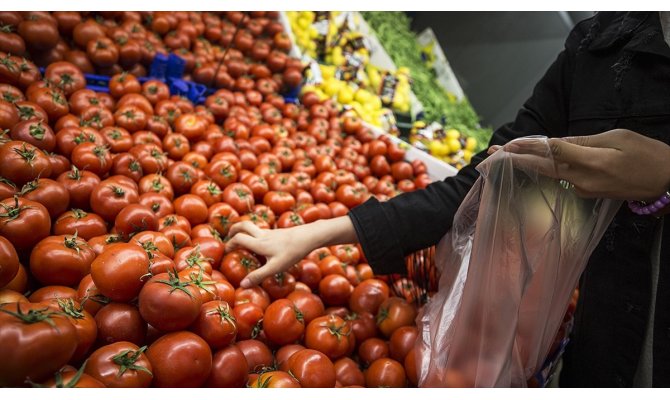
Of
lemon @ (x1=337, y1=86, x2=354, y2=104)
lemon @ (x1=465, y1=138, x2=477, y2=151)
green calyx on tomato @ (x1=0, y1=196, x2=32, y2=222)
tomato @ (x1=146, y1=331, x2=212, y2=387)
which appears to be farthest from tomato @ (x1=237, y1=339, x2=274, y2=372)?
lemon @ (x1=465, y1=138, x2=477, y2=151)

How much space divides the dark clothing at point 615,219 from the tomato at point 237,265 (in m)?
0.50

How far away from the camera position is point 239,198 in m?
2.29

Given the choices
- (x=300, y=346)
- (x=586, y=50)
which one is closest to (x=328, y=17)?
(x=586, y=50)

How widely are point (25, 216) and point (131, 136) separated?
1122mm

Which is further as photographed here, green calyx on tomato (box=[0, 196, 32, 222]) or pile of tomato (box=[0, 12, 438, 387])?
green calyx on tomato (box=[0, 196, 32, 222])

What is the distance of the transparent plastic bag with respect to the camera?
1249 millimetres

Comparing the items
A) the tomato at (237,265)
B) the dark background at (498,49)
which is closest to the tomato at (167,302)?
the tomato at (237,265)

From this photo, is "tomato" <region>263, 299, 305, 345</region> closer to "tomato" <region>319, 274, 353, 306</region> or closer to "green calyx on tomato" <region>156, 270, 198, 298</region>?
"tomato" <region>319, 274, 353, 306</region>

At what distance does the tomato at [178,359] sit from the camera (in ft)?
3.70

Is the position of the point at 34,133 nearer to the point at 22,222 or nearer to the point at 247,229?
the point at 22,222

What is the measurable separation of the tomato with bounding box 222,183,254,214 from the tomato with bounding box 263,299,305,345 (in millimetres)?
779

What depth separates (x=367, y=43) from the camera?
212 inches

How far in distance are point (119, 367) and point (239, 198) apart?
133cm
